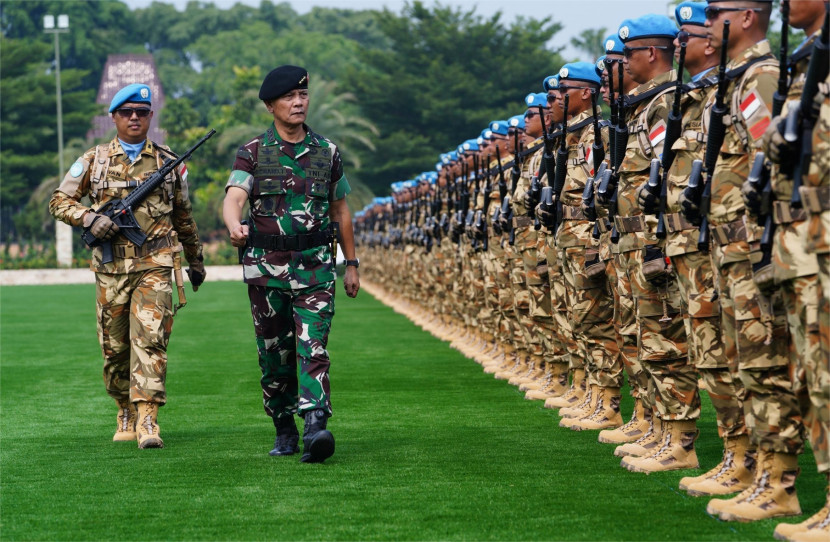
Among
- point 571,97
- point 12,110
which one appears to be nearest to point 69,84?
point 12,110

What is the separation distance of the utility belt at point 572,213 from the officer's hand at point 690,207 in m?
2.81

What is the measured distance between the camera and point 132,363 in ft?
27.0

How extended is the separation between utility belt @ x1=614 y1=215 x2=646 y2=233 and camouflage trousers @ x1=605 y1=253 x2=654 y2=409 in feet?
0.52

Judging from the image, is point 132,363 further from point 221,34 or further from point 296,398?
point 221,34

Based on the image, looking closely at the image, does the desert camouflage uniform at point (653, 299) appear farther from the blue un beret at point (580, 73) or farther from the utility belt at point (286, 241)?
the blue un beret at point (580, 73)

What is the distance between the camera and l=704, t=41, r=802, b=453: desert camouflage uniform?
5395mm

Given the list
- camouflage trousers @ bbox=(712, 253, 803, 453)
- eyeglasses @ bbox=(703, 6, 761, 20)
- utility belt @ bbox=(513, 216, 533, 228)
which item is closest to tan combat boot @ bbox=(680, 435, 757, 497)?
camouflage trousers @ bbox=(712, 253, 803, 453)

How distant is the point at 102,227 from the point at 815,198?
4.74m

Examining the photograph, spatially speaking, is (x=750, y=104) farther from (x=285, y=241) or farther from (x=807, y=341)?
(x=285, y=241)

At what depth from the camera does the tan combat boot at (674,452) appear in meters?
6.76

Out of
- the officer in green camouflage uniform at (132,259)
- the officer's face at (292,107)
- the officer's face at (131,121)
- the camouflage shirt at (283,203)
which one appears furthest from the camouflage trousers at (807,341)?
the officer's face at (131,121)

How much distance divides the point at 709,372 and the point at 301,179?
2.56 m

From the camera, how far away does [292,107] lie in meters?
7.37

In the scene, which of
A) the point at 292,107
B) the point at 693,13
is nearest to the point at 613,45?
the point at 693,13
